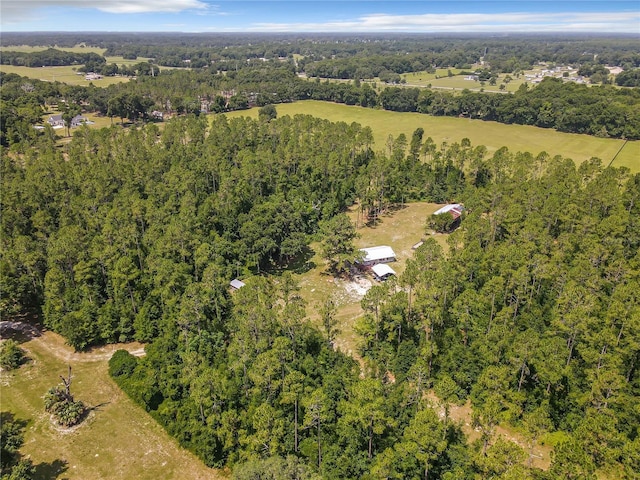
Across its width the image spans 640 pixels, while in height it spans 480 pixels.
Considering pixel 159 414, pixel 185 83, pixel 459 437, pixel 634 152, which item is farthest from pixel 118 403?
pixel 185 83

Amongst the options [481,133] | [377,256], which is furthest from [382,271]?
[481,133]

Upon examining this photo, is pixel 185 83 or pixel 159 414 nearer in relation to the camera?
pixel 159 414

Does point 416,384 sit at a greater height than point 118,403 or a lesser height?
greater

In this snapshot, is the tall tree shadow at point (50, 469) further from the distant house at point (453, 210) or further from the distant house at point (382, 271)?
the distant house at point (453, 210)

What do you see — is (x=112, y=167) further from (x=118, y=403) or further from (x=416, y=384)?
(x=416, y=384)

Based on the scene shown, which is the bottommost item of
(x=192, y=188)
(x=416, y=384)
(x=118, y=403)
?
(x=118, y=403)

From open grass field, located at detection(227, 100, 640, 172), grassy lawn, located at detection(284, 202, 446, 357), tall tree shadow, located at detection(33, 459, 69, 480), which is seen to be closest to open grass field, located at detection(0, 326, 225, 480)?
tall tree shadow, located at detection(33, 459, 69, 480)
